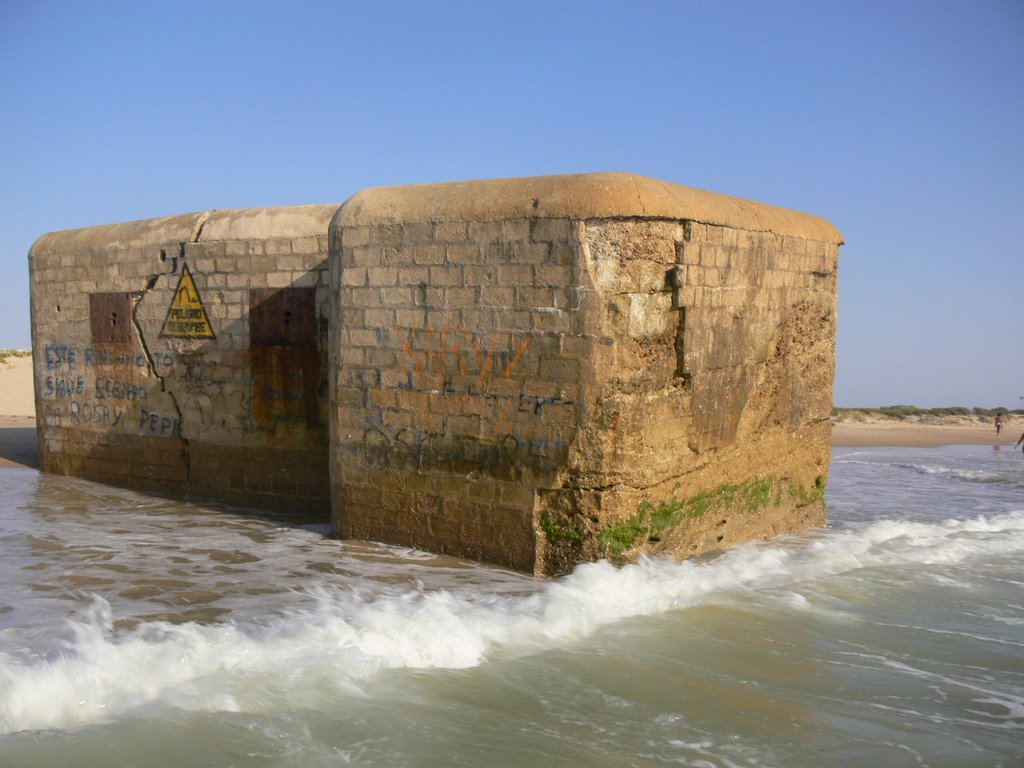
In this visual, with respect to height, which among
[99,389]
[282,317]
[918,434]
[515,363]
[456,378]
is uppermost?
[282,317]

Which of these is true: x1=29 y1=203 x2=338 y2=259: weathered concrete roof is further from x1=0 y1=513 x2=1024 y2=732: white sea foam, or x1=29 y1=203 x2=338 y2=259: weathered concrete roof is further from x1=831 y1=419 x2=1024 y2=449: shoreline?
x1=831 y1=419 x2=1024 y2=449: shoreline

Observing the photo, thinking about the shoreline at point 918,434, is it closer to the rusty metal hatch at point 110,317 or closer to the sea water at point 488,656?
the sea water at point 488,656

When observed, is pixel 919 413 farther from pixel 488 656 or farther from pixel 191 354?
pixel 488 656

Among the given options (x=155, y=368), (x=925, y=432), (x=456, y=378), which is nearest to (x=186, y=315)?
(x=155, y=368)

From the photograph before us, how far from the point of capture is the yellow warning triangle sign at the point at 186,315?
29.2ft

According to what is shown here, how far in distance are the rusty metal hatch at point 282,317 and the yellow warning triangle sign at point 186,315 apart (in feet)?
1.94

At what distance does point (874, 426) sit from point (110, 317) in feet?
60.2

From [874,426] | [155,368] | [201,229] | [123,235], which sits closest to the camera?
[201,229]

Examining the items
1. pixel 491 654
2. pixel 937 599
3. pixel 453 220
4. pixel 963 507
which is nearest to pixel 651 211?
pixel 453 220

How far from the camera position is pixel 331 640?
5074 millimetres

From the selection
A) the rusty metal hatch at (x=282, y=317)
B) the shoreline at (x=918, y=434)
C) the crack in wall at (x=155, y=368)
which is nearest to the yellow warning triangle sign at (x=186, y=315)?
the crack in wall at (x=155, y=368)

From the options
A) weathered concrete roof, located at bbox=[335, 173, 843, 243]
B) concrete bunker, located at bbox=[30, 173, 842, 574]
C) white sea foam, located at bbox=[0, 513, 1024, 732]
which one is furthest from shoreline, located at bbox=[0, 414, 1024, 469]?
white sea foam, located at bbox=[0, 513, 1024, 732]

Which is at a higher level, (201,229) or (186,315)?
(201,229)

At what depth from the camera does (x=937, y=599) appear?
6426 mm
